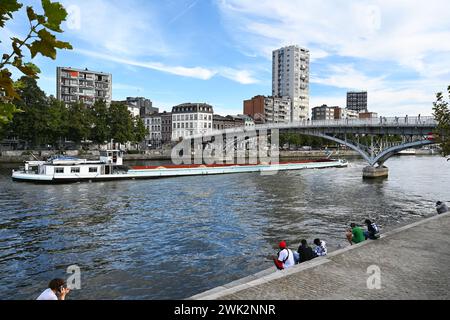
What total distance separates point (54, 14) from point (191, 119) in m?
136

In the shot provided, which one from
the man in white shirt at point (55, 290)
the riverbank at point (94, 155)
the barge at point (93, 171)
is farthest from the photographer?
the riverbank at point (94, 155)

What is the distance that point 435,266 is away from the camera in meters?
12.3

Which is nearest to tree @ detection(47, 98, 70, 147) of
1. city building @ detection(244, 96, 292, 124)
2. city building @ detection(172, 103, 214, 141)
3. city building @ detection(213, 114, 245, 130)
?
city building @ detection(172, 103, 214, 141)

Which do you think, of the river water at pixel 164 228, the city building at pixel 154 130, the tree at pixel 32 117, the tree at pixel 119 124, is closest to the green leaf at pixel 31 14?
the river water at pixel 164 228

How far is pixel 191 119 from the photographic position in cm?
13825

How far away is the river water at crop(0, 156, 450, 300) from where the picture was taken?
15.5m

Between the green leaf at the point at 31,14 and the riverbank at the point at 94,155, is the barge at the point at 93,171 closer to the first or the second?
the riverbank at the point at 94,155

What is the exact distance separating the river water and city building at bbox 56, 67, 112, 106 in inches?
3668

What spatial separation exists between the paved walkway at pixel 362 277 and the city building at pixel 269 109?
158962 millimetres

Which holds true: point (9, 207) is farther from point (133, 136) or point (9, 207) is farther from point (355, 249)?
point (133, 136)

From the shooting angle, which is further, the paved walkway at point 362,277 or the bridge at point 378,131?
the bridge at point 378,131

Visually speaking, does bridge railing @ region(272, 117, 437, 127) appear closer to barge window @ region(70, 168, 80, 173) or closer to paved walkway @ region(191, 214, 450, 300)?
paved walkway @ region(191, 214, 450, 300)

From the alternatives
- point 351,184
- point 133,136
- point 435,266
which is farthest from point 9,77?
point 133,136

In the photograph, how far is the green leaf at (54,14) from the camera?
10.6 ft
